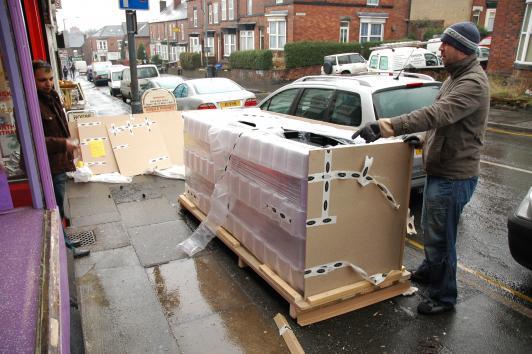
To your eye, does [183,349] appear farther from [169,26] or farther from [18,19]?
[169,26]

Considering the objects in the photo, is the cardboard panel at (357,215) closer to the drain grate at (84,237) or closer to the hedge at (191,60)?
the drain grate at (84,237)

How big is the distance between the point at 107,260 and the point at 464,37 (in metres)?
4.07

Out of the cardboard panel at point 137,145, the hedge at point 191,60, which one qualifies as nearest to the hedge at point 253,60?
the hedge at point 191,60

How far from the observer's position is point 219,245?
4.96 meters

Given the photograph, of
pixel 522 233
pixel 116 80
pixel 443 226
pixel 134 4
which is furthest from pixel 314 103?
pixel 116 80

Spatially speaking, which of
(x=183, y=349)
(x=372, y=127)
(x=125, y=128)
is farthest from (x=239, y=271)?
(x=125, y=128)

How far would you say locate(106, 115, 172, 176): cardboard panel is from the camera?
26.3 feet

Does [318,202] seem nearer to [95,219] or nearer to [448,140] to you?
[448,140]

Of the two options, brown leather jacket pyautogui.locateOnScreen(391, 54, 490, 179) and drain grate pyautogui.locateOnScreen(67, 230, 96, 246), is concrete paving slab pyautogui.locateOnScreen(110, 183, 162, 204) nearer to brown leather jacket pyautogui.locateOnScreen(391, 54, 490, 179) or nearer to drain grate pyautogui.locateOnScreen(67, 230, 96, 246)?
drain grate pyautogui.locateOnScreen(67, 230, 96, 246)

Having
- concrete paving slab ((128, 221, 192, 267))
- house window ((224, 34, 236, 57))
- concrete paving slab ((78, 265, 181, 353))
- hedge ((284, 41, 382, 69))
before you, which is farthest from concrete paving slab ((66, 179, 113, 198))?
house window ((224, 34, 236, 57))

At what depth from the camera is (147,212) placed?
240 inches

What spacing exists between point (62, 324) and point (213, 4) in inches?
1847

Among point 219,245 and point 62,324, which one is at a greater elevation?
point 62,324

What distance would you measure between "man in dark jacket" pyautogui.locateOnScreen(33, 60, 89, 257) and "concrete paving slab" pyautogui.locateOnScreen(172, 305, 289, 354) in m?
1.64
